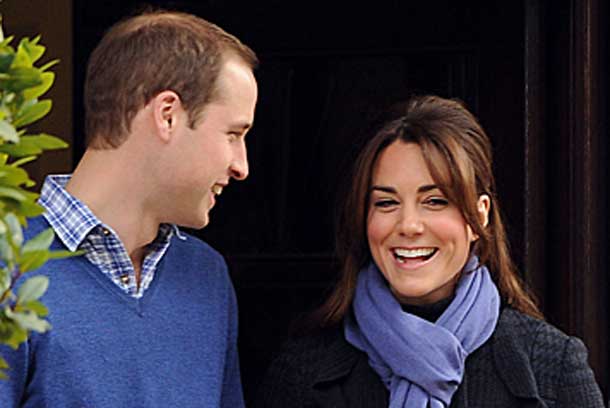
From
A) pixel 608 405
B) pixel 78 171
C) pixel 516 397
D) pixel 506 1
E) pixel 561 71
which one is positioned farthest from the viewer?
pixel 506 1

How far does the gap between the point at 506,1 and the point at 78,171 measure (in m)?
1.55

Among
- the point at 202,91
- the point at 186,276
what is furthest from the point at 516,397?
the point at 202,91

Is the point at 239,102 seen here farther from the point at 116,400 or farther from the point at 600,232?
the point at 600,232

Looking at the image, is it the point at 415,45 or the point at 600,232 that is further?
the point at 415,45

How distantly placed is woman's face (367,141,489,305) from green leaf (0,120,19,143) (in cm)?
147

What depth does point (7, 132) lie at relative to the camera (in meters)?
1.33

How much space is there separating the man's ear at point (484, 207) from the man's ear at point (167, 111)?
2.32ft

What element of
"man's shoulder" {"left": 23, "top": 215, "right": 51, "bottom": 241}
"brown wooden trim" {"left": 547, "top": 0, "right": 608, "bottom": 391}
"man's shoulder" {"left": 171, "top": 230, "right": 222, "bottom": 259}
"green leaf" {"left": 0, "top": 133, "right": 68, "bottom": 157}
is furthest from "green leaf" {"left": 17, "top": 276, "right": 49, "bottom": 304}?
"brown wooden trim" {"left": 547, "top": 0, "right": 608, "bottom": 391}

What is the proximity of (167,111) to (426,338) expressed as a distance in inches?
29.4

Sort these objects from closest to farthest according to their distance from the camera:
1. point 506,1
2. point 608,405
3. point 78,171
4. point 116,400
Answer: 1. point 116,400
2. point 78,171
3. point 608,405
4. point 506,1

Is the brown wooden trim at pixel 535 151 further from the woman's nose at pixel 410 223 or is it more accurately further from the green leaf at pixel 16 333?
the green leaf at pixel 16 333

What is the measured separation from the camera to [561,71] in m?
3.35

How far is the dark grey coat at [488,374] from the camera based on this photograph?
2.75 metres

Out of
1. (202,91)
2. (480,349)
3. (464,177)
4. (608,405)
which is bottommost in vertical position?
(608,405)
